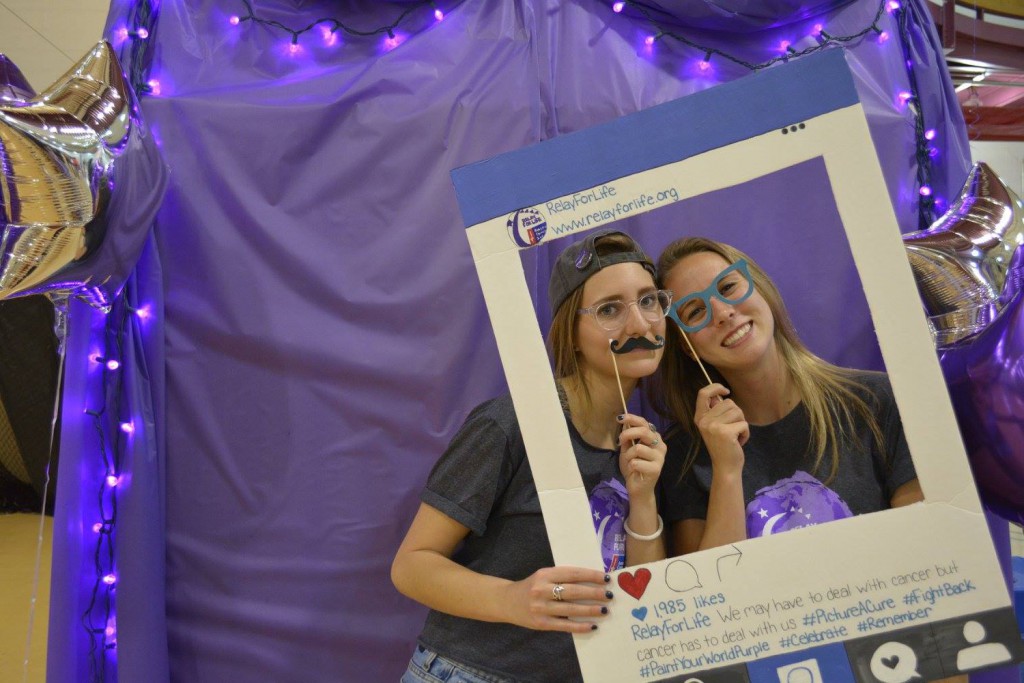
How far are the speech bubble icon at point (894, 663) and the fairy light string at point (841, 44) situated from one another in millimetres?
1235

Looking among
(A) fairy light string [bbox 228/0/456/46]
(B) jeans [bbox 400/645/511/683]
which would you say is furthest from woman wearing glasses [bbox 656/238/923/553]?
(A) fairy light string [bbox 228/0/456/46]

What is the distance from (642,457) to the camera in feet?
3.81

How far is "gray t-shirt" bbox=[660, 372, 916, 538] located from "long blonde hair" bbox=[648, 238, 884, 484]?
11 millimetres

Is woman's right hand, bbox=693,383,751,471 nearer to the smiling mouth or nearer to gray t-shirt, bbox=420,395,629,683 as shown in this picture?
the smiling mouth

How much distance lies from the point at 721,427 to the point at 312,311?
99cm

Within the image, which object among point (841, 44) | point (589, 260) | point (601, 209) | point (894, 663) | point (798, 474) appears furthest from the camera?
point (841, 44)

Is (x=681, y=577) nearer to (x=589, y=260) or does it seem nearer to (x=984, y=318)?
Result: (x=589, y=260)

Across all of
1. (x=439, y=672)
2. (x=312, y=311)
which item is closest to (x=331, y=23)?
(x=312, y=311)

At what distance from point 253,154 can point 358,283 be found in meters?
0.37

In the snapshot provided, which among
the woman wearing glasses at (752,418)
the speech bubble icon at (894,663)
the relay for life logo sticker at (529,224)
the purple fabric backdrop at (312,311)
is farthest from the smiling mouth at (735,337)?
the purple fabric backdrop at (312,311)

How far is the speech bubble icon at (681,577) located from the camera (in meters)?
1.04

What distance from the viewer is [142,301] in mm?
1735

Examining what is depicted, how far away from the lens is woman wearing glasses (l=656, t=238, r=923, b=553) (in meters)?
1.15

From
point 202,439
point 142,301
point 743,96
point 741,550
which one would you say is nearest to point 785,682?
point 741,550
